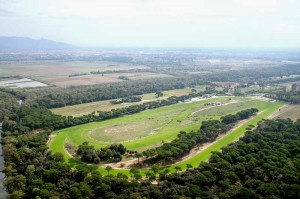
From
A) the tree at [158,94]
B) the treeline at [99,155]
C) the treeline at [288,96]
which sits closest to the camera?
the treeline at [99,155]

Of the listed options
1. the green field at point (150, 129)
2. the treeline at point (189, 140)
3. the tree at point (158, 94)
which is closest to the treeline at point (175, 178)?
the treeline at point (189, 140)

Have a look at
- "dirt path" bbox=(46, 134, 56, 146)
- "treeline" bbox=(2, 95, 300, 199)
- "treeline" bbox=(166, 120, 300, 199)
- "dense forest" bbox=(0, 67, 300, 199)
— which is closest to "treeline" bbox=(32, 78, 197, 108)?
"dirt path" bbox=(46, 134, 56, 146)

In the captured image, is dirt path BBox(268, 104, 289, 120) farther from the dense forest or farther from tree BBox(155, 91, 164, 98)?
tree BBox(155, 91, 164, 98)

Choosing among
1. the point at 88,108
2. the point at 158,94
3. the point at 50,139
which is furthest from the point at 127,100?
the point at 50,139

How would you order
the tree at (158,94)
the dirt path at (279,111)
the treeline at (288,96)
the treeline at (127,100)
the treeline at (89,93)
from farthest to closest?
1. the tree at (158,94)
2. the treeline at (127,100)
3. the treeline at (288,96)
4. the treeline at (89,93)
5. the dirt path at (279,111)

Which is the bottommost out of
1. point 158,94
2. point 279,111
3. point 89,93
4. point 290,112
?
point 279,111

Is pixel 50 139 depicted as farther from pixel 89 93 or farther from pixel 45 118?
pixel 89 93

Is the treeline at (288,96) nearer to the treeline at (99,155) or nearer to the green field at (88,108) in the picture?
the green field at (88,108)

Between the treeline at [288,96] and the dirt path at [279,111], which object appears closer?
the dirt path at [279,111]
